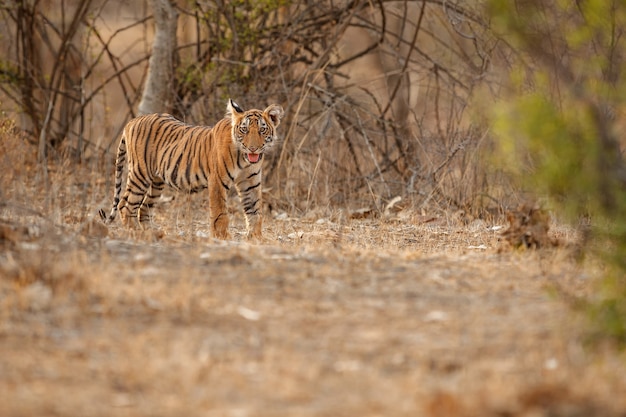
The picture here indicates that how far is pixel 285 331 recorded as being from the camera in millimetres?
5344

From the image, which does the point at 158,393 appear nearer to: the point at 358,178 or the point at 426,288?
the point at 426,288

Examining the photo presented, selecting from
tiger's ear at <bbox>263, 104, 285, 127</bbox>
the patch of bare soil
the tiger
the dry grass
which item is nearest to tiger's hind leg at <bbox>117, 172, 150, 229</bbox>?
the tiger

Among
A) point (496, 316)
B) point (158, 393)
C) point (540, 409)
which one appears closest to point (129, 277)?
point (158, 393)

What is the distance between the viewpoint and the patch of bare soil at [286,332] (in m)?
4.51

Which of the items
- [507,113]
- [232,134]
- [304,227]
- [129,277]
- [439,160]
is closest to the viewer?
[507,113]

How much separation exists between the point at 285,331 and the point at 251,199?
14.6 ft

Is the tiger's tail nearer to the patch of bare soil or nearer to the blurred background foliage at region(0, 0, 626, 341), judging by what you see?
the blurred background foliage at region(0, 0, 626, 341)

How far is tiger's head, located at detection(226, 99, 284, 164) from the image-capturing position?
9.45 m

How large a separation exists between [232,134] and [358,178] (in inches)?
113

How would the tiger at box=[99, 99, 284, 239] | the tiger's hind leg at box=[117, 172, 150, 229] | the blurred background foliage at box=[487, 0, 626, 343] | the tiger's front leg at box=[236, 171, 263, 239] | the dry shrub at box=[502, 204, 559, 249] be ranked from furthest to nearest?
the tiger's hind leg at box=[117, 172, 150, 229] → the tiger's front leg at box=[236, 171, 263, 239] → the tiger at box=[99, 99, 284, 239] → the dry shrub at box=[502, 204, 559, 249] → the blurred background foliage at box=[487, 0, 626, 343]

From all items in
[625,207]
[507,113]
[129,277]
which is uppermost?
[507,113]

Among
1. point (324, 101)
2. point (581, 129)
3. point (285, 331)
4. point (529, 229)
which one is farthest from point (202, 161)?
point (581, 129)

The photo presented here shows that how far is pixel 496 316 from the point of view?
18.5 feet

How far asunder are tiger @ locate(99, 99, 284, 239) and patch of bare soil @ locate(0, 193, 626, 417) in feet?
7.23
